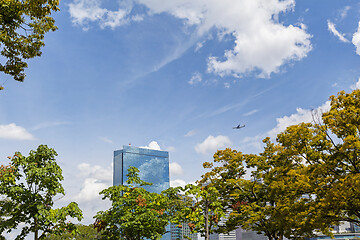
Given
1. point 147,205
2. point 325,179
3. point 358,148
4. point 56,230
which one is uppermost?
point 358,148

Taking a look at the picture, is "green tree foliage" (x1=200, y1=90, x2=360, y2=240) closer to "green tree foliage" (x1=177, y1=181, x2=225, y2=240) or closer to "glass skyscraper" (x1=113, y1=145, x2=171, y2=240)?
"green tree foliage" (x1=177, y1=181, x2=225, y2=240)

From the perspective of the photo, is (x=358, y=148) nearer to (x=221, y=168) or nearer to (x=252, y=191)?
(x=252, y=191)

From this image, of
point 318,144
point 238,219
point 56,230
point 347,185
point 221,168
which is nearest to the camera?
point 56,230

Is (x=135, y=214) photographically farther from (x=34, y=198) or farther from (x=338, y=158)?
(x=338, y=158)

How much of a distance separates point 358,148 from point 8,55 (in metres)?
16.2

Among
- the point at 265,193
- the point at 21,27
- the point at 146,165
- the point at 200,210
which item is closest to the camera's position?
the point at 21,27

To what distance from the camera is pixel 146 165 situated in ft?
568

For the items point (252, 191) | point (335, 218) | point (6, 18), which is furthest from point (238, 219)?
point (6, 18)

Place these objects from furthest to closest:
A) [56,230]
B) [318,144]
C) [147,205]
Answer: [318,144], [147,205], [56,230]

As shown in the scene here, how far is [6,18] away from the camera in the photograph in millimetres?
10148

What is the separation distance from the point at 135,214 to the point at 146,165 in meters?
159

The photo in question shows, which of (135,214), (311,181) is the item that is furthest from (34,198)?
(311,181)

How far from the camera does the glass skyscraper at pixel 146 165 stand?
164m

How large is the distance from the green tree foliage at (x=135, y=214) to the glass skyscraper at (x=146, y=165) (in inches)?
5586
